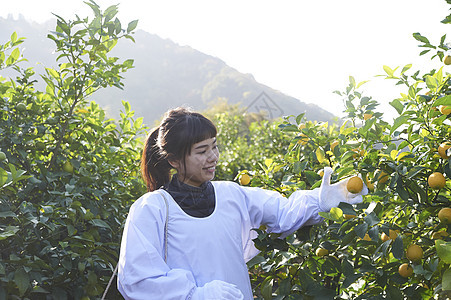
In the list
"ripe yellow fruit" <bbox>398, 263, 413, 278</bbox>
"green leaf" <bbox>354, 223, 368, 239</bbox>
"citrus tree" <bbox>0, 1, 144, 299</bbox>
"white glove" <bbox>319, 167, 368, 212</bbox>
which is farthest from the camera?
"citrus tree" <bbox>0, 1, 144, 299</bbox>

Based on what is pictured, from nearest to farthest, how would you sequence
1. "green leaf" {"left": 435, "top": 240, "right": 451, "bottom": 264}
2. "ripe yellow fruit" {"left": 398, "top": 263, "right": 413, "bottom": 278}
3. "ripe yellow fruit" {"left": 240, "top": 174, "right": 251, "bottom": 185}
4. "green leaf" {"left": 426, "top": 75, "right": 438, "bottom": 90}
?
"green leaf" {"left": 435, "top": 240, "right": 451, "bottom": 264}
"ripe yellow fruit" {"left": 398, "top": 263, "right": 413, "bottom": 278}
"green leaf" {"left": 426, "top": 75, "right": 438, "bottom": 90}
"ripe yellow fruit" {"left": 240, "top": 174, "right": 251, "bottom": 185}

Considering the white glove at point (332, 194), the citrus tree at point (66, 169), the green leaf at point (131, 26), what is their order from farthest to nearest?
the green leaf at point (131, 26) < the citrus tree at point (66, 169) < the white glove at point (332, 194)

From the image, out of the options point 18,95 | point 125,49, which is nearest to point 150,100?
point 125,49

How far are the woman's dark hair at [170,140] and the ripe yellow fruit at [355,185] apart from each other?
448 mm

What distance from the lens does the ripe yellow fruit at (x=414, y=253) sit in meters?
1.33

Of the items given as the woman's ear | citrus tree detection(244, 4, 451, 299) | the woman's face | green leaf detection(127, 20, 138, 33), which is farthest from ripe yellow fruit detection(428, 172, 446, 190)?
green leaf detection(127, 20, 138, 33)

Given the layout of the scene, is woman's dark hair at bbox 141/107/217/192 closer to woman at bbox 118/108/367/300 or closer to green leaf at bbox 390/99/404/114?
woman at bbox 118/108/367/300

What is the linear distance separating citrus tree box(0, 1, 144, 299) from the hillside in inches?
1771

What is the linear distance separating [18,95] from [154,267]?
146cm

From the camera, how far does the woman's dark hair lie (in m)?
1.56

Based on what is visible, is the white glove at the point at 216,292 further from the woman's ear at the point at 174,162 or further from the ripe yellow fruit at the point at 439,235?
the ripe yellow fruit at the point at 439,235

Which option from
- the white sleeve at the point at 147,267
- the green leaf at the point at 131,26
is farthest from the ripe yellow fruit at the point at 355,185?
the green leaf at the point at 131,26

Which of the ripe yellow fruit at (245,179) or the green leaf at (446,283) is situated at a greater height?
the green leaf at (446,283)

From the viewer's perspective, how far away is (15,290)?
1830 mm
